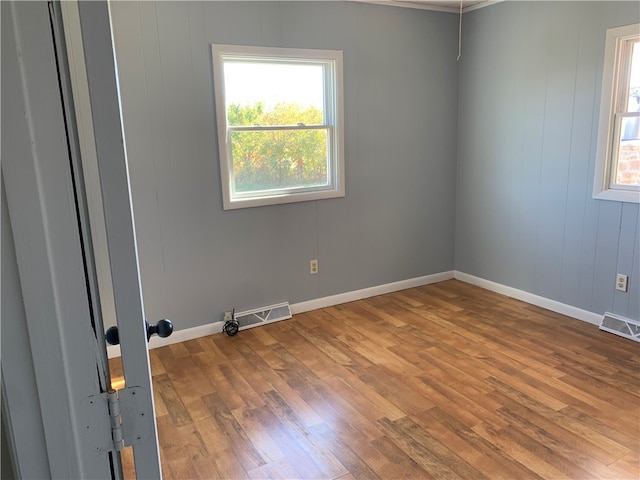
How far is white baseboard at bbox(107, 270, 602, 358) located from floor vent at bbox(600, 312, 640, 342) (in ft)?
0.24

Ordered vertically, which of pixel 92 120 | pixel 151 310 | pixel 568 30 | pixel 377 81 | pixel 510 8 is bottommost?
pixel 151 310

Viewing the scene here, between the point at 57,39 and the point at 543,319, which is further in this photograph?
the point at 543,319

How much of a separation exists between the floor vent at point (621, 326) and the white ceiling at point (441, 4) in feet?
8.79

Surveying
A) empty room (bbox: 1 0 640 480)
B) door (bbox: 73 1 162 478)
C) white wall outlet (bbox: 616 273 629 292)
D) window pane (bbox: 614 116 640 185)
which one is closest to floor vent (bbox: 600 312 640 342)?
empty room (bbox: 1 0 640 480)

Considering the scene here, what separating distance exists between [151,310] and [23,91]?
2.90 meters

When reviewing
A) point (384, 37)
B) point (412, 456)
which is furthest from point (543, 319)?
point (384, 37)

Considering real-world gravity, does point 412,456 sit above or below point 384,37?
below

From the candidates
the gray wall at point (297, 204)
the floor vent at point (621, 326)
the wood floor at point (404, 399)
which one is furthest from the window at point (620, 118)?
the gray wall at point (297, 204)

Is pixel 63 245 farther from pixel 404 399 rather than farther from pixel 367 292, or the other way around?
pixel 367 292

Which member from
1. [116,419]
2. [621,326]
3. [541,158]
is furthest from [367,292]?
[116,419]

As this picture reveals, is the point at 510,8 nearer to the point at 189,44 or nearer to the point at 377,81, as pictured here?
the point at 377,81

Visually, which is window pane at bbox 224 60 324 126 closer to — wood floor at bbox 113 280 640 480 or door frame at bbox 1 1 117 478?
wood floor at bbox 113 280 640 480

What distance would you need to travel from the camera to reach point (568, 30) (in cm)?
348

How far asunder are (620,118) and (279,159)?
2.42m
